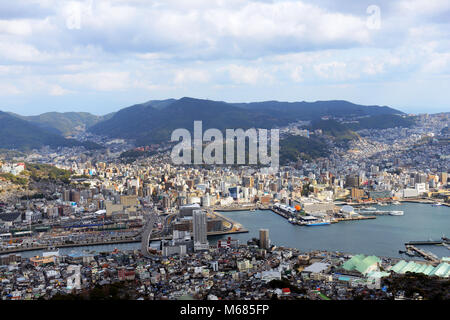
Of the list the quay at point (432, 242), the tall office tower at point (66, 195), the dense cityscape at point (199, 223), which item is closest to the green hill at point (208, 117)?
the dense cityscape at point (199, 223)

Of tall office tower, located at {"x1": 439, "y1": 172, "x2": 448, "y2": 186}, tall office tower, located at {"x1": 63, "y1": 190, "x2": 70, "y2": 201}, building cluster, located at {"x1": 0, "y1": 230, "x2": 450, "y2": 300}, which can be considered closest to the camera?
building cluster, located at {"x1": 0, "y1": 230, "x2": 450, "y2": 300}

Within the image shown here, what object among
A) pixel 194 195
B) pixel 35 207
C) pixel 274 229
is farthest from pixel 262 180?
pixel 35 207

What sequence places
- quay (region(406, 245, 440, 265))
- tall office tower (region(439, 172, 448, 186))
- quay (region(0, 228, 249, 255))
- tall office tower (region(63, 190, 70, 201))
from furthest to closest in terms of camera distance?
tall office tower (region(439, 172, 448, 186)) → tall office tower (region(63, 190, 70, 201)) → quay (region(0, 228, 249, 255)) → quay (region(406, 245, 440, 265))

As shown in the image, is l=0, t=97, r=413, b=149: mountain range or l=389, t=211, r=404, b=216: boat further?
l=0, t=97, r=413, b=149: mountain range

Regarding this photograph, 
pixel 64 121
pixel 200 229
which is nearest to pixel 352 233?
pixel 200 229

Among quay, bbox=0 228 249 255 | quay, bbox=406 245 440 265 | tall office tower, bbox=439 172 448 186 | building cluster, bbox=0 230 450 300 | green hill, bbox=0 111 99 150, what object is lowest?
quay, bbox=0 228 249 255

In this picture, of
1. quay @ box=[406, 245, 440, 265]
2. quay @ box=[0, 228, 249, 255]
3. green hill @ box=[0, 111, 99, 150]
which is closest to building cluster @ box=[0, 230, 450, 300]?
quay @ box=[406, 245, 440, 265]

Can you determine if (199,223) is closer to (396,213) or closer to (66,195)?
(396,213)

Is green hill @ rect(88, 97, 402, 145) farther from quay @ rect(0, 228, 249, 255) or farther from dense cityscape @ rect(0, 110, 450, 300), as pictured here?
quay @ rect(0, 228, 249, 255)
